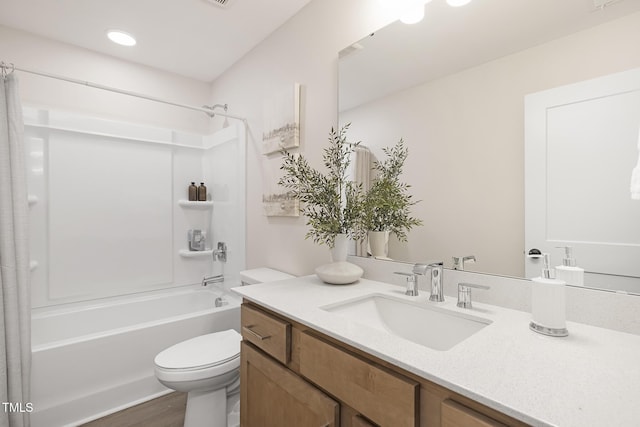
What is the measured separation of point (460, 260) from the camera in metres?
1.19

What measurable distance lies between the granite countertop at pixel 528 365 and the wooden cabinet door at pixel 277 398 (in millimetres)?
203

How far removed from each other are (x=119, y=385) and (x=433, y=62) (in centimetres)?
245

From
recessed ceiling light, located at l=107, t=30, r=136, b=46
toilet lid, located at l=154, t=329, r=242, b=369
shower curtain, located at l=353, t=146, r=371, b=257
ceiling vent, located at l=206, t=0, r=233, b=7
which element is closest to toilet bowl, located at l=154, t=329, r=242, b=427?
toilet lid, located at l=154, t=329, r=242, b=369

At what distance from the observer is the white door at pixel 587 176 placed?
2.80ft

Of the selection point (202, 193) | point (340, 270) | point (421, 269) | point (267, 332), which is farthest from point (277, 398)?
point (202, 193)

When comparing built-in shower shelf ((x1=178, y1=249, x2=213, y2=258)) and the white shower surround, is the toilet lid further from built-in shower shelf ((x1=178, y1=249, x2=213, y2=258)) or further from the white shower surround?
built-in shower shelf ((x1=178, y1=249, x2=213, y2=258))

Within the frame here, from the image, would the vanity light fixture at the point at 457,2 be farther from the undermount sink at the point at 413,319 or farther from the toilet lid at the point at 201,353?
the toilet lid at the point at 201,353

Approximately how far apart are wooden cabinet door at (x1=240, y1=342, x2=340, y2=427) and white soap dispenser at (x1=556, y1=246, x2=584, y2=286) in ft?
2.60

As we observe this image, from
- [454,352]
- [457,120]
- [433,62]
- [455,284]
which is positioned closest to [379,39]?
[433,62]

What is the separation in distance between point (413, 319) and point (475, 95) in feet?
2.89

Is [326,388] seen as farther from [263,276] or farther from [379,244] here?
[263,276]

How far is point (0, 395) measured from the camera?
4.91 ft

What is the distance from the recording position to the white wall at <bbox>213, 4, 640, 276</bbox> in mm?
945

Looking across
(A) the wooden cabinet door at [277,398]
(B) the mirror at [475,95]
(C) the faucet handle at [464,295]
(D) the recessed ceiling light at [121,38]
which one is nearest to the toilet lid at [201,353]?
(A) the wooden cabinet door at [277,398]
